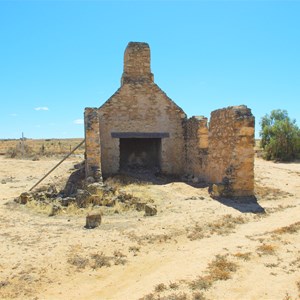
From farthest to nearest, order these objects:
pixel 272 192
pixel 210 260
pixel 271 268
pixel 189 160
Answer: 1. pixel 189 160
2. pixel 272 192
3. pixel 210 260
4. pixel 271 268

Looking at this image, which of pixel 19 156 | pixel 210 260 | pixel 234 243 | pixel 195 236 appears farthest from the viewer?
pixel 19 156

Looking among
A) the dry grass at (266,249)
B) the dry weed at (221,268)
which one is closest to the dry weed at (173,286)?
the dry weed at (221,268)

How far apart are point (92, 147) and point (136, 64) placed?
17.4 feet

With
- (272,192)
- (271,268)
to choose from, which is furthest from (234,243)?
(272,192)

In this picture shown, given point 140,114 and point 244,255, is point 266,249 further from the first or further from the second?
point 140,114

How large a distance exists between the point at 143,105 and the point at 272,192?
7342 mm

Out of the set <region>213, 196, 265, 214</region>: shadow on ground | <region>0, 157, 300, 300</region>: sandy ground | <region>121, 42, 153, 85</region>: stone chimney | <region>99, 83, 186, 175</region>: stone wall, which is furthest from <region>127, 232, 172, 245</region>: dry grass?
<region>121, 42, 153, 85</region>: stone chimney

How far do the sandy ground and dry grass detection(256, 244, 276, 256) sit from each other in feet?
0.06

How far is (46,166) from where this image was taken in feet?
75.3

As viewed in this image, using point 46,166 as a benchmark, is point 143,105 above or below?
above

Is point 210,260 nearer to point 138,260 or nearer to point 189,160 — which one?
point 138,260

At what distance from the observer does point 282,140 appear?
26.0 metres

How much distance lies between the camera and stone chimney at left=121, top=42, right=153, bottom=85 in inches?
666

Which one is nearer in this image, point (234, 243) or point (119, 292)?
point (119, 292)
